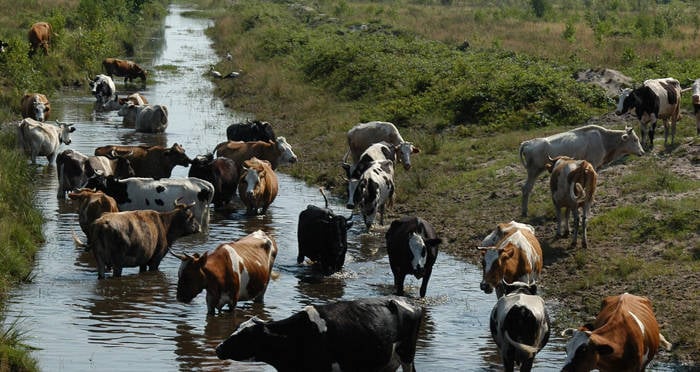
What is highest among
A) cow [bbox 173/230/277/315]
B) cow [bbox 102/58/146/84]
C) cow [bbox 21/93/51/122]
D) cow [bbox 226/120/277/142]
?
cow [bbox 173/230/277/315]

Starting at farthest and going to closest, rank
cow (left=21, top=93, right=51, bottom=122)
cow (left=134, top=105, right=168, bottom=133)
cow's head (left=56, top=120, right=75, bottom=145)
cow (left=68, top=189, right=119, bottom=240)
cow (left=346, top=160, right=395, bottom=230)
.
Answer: cow (left=134, top=105, right=168, bottom=133), cow (left=21, top=93, right=51, bottom=122), cow's head (left=56, top=120, right=75, bottom=145), cow (left=346, top=160, right=395, bottom=230), cow (left=68, top=189, right=119, bottom=240)

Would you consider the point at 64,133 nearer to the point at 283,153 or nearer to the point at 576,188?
the point at 283,153

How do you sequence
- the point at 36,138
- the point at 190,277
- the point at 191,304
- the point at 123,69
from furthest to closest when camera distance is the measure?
the point at 123,69 → the point at 36,138 → the point at 191,304 → the point at 190,277

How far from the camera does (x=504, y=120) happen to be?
26.3m

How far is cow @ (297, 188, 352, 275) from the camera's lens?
16.1 meters

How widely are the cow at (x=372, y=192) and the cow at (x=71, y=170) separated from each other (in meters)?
5.18

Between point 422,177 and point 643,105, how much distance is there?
16.1 ft

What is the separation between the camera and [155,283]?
15102 mm

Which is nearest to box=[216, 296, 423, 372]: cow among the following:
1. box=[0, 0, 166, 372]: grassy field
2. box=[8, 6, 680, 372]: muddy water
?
box=[8, 6, 680, 372]: muddy water

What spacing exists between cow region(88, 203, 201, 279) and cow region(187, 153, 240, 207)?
4638 millimetres

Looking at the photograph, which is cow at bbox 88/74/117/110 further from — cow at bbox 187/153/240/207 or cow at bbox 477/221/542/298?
cow at bbox 477/221/542/298

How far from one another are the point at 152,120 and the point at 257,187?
1056 centimetres

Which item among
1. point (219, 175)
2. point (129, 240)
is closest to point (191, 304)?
point (129, 240)

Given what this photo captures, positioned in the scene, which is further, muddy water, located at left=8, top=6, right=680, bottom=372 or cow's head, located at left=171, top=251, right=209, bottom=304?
cow's head, located at left=171, top=251, right=209, bottom=304
